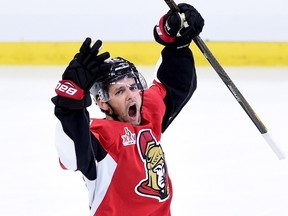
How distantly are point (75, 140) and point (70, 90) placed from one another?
14 centimetres

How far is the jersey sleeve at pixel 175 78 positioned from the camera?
90.9 inches

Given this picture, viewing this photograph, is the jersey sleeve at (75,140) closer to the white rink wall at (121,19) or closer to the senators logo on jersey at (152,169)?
the senators logo on jersey at (152,169)

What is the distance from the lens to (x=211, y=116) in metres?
3.80

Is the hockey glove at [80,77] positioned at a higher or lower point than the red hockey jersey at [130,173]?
higher

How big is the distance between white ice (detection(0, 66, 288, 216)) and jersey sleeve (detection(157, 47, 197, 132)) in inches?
19.7

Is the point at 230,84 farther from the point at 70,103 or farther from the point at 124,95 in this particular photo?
the point at 70,103

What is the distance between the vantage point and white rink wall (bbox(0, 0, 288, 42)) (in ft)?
14.9

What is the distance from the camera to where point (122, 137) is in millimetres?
2012

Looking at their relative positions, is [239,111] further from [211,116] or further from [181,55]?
[181,55]

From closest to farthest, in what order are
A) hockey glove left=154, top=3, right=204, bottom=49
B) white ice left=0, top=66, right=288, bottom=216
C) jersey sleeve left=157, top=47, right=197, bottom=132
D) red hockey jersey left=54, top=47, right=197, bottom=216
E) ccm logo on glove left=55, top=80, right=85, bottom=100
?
ccm logo on glove left=55, top=80, right=85, bottom=100
red hockey jersey left=54, top=47, right=197, bottom=216
hockey glove left=154, top=3, right=204, bottom=49
jersey sleeve left=157, top=47, right=197, bottom=132
white ice left=0, top=66, right=288, bottom=216

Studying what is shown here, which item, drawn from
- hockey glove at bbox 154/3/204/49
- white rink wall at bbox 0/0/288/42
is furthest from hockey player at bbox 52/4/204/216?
white rink wall at bbox 0/0/288/42

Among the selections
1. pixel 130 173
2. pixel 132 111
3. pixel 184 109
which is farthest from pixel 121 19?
pixel 130 173

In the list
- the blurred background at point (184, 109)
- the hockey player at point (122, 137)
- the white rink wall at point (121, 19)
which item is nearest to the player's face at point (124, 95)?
the hockey player at point (122, 137)

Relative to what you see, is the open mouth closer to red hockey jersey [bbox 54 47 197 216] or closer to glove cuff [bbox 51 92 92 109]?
red hockey jersey [bbox 54 47 197 216]
